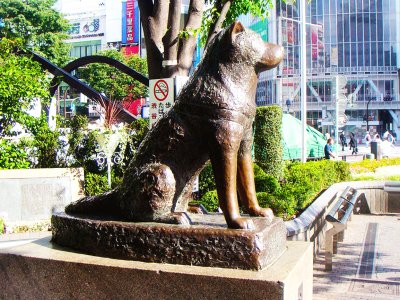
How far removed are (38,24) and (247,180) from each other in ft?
125

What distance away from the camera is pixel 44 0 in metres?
38.7

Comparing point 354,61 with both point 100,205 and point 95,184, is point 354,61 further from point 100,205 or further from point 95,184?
point 100,205

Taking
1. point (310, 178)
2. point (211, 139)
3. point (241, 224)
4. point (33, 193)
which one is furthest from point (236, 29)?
point (310, 178)

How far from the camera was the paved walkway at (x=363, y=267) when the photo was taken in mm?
5609

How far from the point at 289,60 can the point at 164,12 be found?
4939 cm

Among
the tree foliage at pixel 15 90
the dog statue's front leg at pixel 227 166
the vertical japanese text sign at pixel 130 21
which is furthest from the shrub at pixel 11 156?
the vertical japanese text sign at pixel 130 21

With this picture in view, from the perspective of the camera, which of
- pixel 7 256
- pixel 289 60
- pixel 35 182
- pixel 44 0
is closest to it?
pixel 7 256

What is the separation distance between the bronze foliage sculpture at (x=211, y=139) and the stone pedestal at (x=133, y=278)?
31 cm

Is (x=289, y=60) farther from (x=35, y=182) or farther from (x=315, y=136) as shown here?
(x=35, y=182)

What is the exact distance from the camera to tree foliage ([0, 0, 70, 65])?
3684 centimetres

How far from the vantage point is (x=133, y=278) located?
8.93 feet

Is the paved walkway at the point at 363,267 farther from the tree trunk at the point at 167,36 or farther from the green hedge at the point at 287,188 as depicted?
the tree trunk at the point at 167,36

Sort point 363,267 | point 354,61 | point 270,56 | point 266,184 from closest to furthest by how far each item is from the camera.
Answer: point 270,56 → point 363,267 → point 266,184 → point 354,61

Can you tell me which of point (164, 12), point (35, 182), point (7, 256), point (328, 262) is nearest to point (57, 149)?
point (35, 182)
